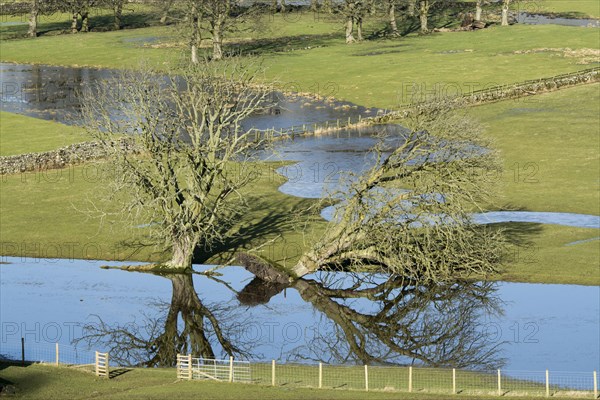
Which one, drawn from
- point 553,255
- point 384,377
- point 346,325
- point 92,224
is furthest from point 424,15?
point 384,377

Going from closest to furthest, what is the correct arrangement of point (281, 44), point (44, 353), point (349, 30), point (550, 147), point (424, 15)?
point (44, 353)
point (550, 147)
point (281, 44)
point (349, 30)
point (424, 15)

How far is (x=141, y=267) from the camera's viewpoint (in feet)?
255

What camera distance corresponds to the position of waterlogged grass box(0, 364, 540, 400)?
5141 cm

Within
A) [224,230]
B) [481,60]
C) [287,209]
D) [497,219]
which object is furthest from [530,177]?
[481,60]

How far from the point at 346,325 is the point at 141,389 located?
687 inches

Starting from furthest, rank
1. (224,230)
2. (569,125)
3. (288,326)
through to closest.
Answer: (569,125) → (224,230) → (288,326)

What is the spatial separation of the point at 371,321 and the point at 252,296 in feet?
28.8

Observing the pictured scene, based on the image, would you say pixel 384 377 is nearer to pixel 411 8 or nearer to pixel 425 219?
pixel 425 219

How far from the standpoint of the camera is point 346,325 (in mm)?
66688

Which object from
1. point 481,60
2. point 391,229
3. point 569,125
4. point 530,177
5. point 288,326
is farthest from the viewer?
point 481,60

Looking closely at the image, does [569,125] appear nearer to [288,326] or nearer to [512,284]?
[512,284]

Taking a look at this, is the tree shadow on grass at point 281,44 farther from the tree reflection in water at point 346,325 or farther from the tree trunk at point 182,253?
the tree reflection in water at point 346,325

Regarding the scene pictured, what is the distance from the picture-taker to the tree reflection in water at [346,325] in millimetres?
61594

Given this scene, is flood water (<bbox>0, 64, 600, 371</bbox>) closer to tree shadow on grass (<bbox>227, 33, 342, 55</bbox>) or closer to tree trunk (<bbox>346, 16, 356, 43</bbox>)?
tree shadow on grass (<bbox>227, 33, 342, 55</bbox>)
